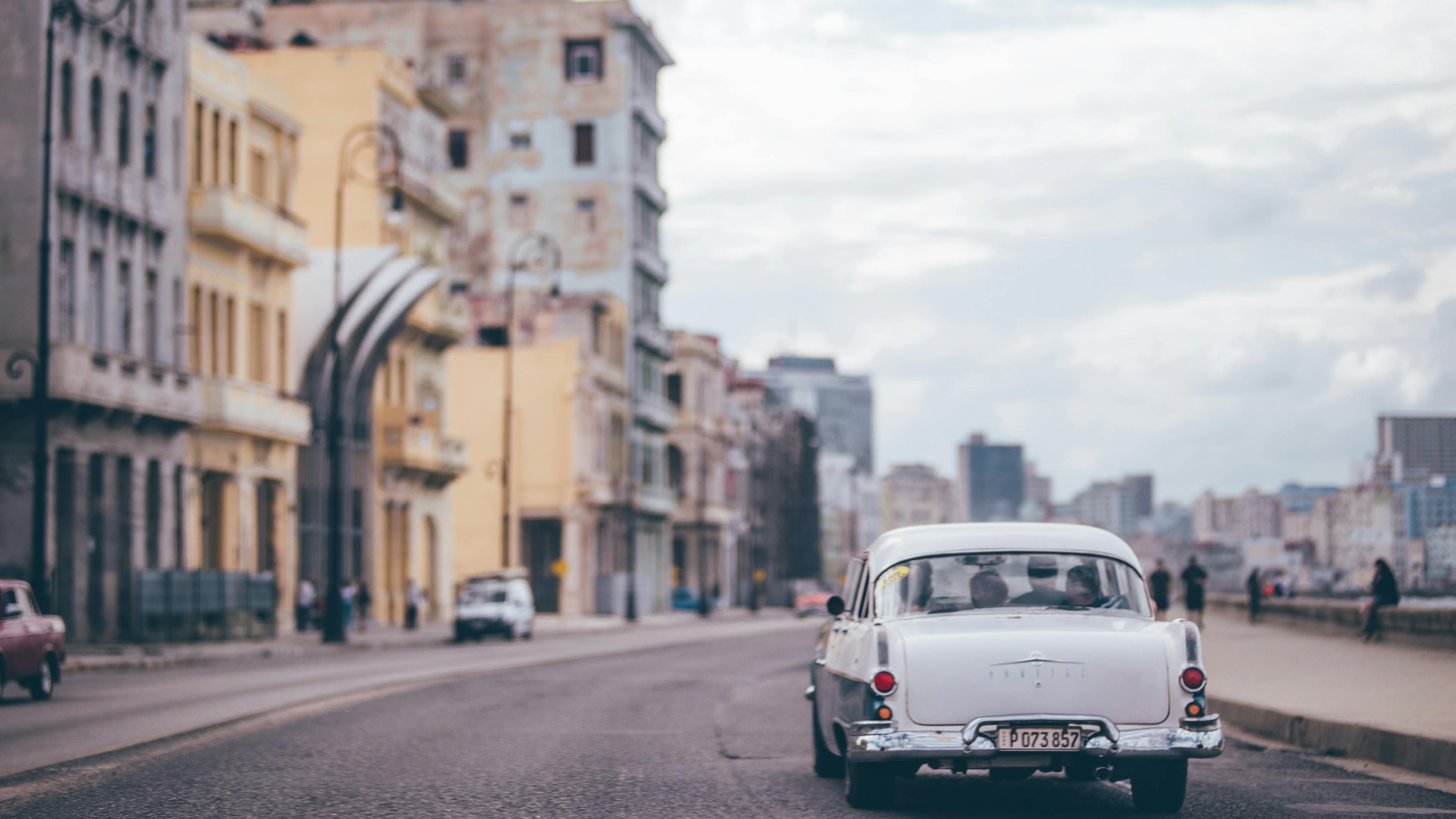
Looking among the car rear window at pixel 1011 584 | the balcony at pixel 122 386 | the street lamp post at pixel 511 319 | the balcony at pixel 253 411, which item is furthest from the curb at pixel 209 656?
the car rear window at pixel 1011 584

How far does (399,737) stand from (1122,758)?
27.6ft

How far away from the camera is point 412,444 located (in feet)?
208

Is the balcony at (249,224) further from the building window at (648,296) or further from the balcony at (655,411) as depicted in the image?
the building window at (648,296)

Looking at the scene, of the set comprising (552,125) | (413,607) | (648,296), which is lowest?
(413,607)

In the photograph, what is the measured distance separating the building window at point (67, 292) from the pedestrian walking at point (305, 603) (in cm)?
1297

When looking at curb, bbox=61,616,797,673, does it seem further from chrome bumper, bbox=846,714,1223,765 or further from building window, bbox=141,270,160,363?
chrome bumper, bbox=846,714,1223,765

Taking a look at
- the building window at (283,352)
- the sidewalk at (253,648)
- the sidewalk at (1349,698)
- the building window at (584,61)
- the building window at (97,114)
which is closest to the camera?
the sidewalk at (1349,698)

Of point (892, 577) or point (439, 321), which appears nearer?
point (892, 577)

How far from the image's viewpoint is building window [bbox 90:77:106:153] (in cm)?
4256

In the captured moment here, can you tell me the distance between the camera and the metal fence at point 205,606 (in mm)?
41719

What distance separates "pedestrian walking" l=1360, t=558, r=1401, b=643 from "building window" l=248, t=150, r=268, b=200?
31.5m

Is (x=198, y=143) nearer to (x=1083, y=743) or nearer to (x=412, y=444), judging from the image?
(x=412, y=444)

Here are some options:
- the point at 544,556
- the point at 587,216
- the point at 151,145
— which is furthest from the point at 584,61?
the point at 151,145

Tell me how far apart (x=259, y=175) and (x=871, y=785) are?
45.1 m
